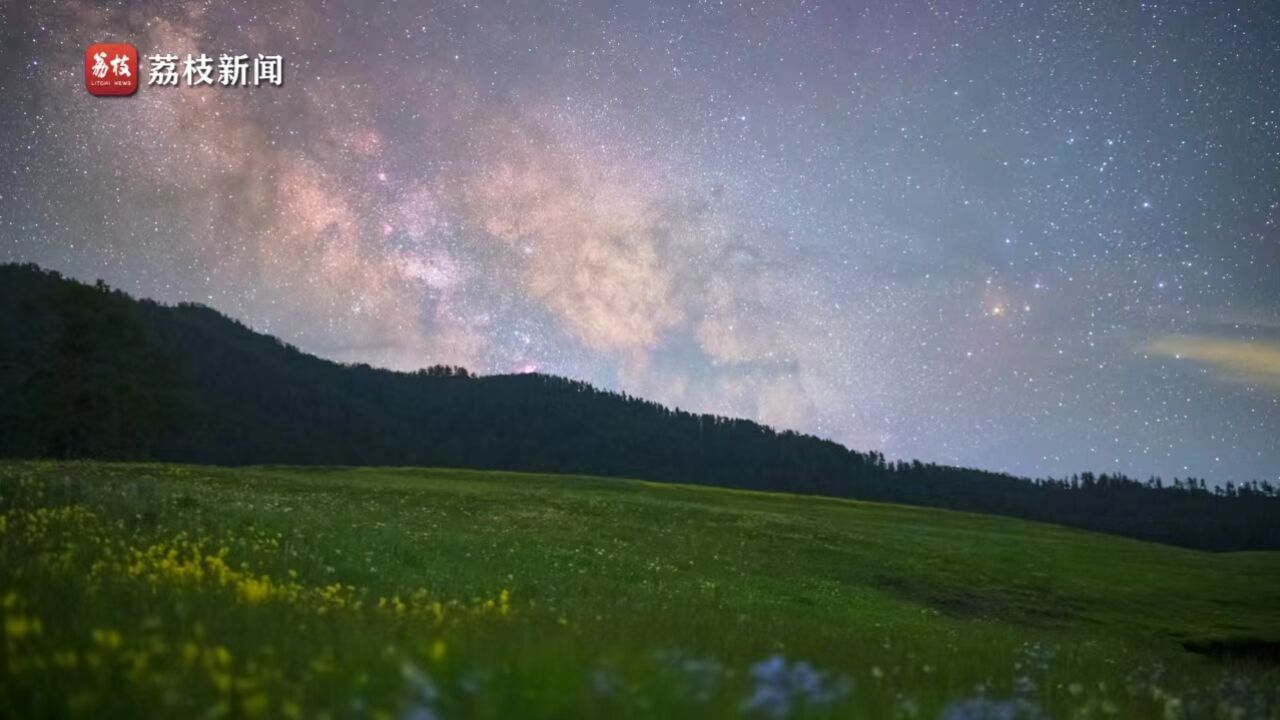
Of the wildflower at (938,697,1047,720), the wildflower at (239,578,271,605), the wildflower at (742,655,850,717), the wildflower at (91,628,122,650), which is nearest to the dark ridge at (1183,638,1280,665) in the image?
the wildflower at (938,697,1047,720)

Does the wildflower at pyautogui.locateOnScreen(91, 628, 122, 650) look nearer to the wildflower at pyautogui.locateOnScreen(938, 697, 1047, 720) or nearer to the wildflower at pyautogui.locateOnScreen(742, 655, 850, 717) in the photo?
the wildflower at pyautogui.locateOnScreen(742, 655, 850, 717)

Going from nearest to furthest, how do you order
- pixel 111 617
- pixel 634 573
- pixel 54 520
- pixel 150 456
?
pixel 111 617
pixel 54 520
pixel 634 573
pixel 150 456

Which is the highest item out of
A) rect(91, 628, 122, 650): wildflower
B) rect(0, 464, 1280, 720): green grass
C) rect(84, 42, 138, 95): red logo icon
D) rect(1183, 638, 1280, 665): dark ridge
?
rect(84, 42, 138, 95): red logo icon

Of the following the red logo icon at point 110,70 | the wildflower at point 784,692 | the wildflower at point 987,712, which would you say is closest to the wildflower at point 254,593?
the wildflower at point 784,692

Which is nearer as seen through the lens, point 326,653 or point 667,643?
point 326,653

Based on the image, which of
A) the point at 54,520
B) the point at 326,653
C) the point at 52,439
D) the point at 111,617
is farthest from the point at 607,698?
the point at 52,439

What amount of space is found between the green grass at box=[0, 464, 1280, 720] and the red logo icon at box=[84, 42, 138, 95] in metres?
12.7

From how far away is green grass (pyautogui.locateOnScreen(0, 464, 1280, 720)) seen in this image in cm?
522

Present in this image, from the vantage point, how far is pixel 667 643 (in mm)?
9453

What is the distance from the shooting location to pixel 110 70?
27.7m

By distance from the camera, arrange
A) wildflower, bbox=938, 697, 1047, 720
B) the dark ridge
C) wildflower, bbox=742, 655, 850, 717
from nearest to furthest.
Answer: wildflower, bbox=742, 655, 850, 717 → wildflower, bbox=938, 697, 1047, 720 → the dark ridge

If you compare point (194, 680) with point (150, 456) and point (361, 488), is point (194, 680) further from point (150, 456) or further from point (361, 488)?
point (150, 456)

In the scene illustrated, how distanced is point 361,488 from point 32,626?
1442 inches

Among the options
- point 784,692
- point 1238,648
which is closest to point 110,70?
point 784,692
